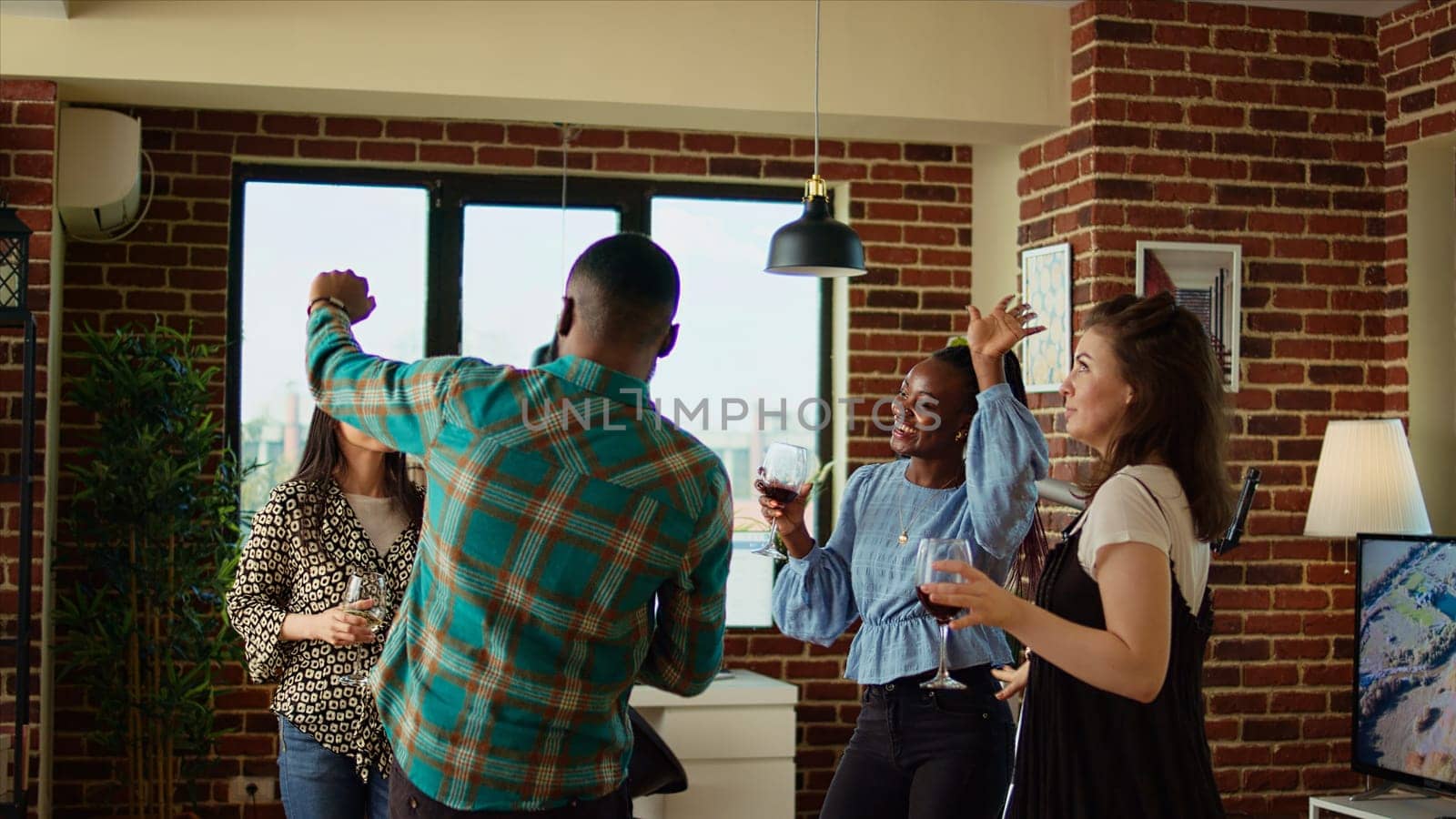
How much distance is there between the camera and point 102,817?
15.4 feet

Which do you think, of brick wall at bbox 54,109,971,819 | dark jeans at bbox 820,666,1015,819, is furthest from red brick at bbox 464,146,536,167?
dark jeans at bbox 820,666,1015,819

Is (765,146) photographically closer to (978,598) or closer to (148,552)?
(148,552)

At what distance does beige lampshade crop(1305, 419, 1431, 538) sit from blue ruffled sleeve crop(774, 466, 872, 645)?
1978mm

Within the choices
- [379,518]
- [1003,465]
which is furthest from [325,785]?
[1003,465]

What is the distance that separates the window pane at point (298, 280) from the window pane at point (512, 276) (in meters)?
0.18

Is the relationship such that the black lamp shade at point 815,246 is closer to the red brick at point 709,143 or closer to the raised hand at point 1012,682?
the raised hand at point 1012,682

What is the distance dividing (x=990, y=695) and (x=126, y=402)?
313cm

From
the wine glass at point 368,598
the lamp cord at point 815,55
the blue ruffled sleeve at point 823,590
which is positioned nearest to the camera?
the wine glass at point 368,598

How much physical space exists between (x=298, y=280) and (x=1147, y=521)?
3.87m

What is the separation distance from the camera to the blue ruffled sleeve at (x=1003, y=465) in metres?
2.38

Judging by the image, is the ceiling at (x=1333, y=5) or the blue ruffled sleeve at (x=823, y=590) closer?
the blue ruffled sleeve at (x=823, y=590)

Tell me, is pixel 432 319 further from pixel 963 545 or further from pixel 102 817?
pixel 963 545

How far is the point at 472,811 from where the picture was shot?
1.73 metres

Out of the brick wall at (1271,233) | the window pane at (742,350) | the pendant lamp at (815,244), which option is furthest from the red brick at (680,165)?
the pendant lamp at (815,244)
